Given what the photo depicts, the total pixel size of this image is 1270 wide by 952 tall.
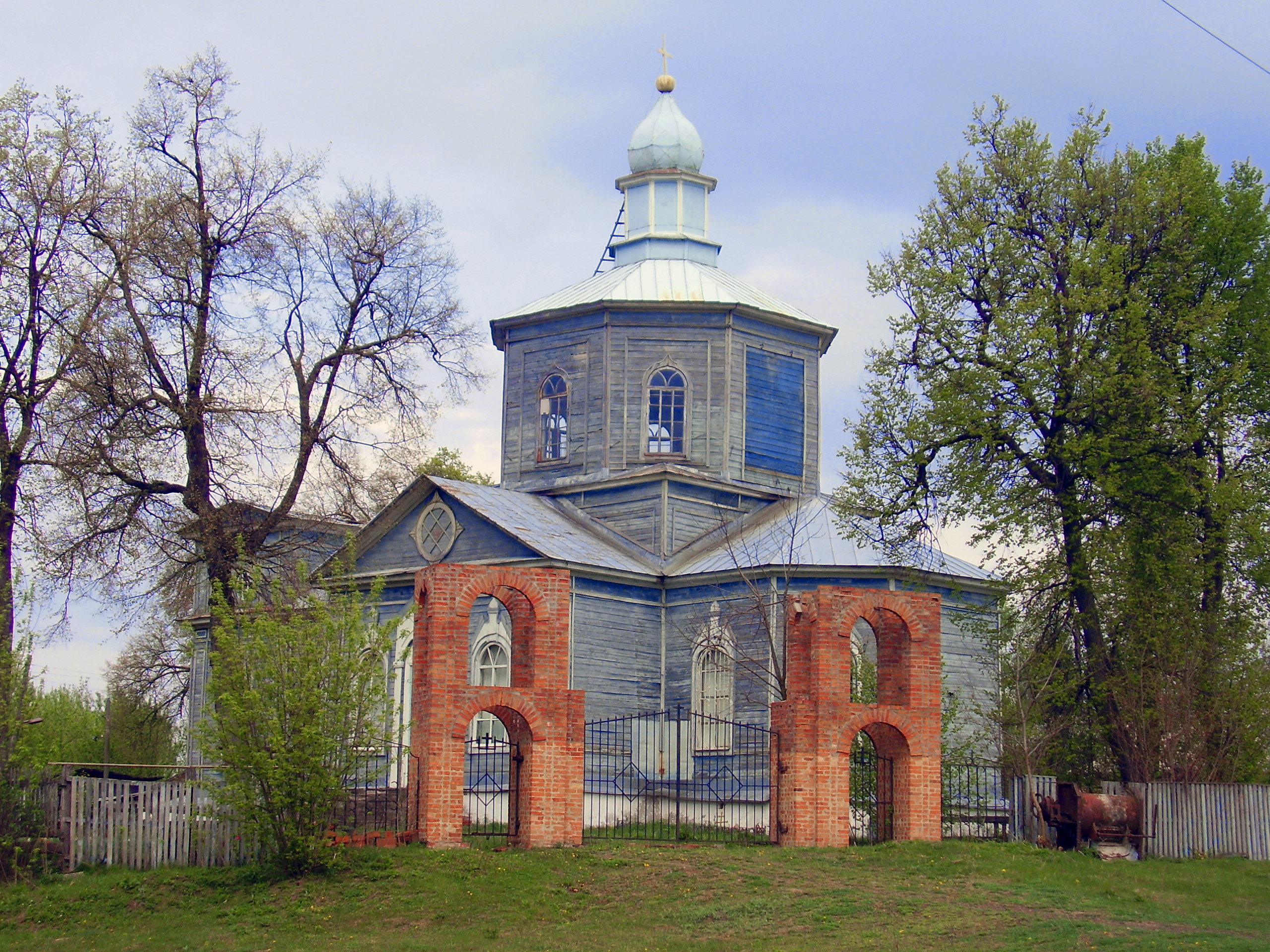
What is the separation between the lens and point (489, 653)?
25797mm

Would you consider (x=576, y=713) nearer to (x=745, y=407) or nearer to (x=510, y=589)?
(x=510, y=589)

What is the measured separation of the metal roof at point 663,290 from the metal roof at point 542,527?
13.3 feet

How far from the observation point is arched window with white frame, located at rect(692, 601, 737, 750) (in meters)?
25.0

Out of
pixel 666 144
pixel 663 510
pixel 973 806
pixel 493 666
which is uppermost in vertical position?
pixel 666 144

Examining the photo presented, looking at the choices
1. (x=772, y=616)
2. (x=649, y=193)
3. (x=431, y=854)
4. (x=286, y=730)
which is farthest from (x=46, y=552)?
(x=649, y=193)

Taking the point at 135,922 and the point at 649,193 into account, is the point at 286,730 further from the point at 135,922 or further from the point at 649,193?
the point at 649,193

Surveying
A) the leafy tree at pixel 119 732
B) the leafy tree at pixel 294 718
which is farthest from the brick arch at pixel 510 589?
the leafy tree at pixel 119 732

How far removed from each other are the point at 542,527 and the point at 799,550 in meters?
4.47

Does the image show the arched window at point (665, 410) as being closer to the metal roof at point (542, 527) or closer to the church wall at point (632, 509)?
the church wall at point (632, 509)

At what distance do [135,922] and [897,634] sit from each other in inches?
378

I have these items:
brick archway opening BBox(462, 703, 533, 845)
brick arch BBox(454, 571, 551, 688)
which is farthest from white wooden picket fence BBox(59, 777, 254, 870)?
brick arch BBox(454, 571, 551, 688)

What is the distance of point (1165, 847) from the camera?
65.0 feet

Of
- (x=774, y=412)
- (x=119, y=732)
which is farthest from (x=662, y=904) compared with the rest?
(x=119, y=732)

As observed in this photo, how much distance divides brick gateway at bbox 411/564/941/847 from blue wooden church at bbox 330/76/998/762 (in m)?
3.70
